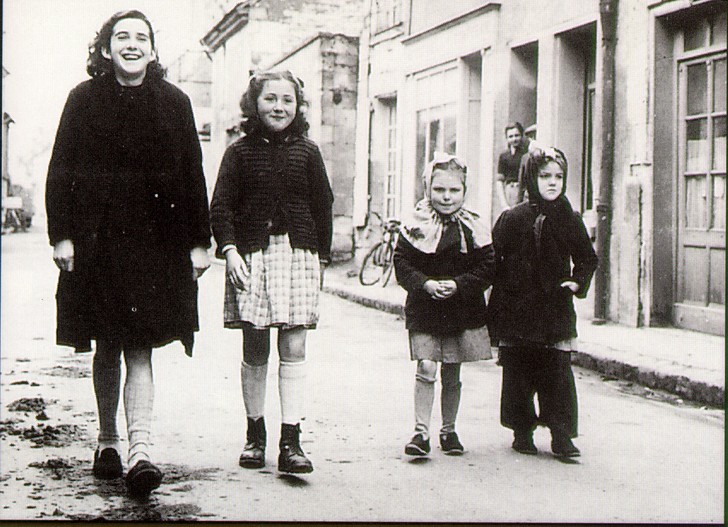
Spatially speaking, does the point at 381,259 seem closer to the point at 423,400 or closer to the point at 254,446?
the point at 423,400

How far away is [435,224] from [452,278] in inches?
7.8

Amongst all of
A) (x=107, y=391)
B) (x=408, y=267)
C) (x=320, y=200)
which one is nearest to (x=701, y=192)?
(x=408, y=267)

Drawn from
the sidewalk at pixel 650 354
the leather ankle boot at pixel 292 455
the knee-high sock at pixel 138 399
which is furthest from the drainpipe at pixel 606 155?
the knee-high sock at pixel 138 399

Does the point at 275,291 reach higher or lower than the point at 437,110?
lower

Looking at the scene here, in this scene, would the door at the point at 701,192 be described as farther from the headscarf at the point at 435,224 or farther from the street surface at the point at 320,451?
the headscarf at the point at 435,224

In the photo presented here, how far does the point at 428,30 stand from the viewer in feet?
17.4

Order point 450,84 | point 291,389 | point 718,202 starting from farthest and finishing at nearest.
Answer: point 450,84 < point 718,202 < point 291,389

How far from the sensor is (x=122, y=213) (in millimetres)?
3152

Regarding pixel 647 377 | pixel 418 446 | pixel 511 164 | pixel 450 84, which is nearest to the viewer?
pixel 418 446

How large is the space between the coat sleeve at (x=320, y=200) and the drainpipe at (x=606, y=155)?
8.01 feet

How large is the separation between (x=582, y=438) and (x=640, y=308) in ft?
6.23

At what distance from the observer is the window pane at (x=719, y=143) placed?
4.41m

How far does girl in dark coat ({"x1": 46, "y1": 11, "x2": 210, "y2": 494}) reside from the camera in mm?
3150

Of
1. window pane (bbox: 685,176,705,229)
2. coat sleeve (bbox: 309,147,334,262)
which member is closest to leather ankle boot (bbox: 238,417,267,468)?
coat sleeve (bbox: 309,147,334,262)
